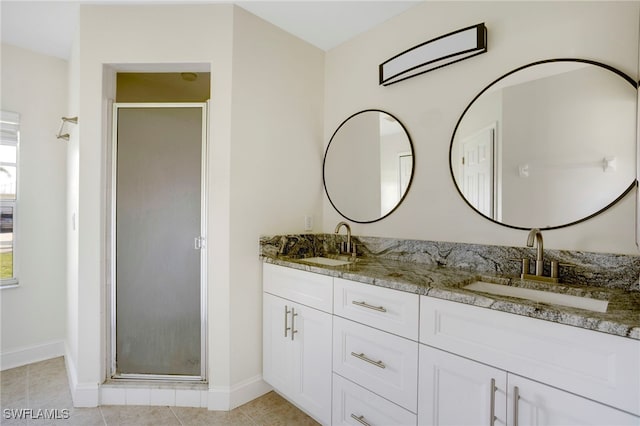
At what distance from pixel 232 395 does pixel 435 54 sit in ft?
8.07

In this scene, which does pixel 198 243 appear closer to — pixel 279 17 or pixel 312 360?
pixel 312 360

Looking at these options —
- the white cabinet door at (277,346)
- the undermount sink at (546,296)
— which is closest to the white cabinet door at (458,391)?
the undermount sink at (546,296)

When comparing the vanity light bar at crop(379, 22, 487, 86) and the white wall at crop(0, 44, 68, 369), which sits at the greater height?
the vanity light bar at crop(379, 22, 487, 86)

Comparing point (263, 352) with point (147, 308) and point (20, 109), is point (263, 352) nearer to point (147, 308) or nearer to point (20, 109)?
point (147, 308)

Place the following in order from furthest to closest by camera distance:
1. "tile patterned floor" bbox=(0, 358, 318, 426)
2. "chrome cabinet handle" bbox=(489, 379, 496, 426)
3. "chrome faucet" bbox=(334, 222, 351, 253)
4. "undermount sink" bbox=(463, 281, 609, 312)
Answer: "chrome faucet" bbox=(334, 222, 351, 253) → "tile patterned floor" bbox=(0, 358, 318, 426) → "undermount sink" bbox=(463, 281, 609, 312) → "chrome cabinet handle" bbox=(489, 379, 496, 426)

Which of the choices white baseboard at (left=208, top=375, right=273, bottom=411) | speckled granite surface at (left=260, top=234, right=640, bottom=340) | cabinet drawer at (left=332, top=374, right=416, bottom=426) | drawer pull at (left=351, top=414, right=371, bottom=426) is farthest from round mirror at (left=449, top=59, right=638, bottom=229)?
white baseboard at (left=208, top=375, right=273, bottom=411)

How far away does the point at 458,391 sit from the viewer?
121cm

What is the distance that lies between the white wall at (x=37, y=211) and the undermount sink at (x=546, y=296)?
3.26 meters

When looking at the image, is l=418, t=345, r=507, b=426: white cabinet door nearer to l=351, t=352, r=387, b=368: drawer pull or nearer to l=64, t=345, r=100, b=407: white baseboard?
l=351, t=352, r=387, b=368: drawer pull

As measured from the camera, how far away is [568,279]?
1.43 m

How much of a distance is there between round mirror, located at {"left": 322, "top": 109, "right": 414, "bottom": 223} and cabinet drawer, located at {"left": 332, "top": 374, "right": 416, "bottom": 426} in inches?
43.2

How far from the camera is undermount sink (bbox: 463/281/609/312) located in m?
1.27

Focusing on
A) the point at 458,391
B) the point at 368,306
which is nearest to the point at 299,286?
the point at 368,306

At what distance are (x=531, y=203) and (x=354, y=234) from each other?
1158 millimetres
